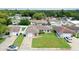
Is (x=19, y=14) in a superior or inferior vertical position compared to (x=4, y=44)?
superior

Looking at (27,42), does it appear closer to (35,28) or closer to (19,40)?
(19,40)

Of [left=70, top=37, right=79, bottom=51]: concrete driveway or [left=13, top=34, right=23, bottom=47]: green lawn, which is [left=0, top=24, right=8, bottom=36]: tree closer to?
[left=13, top=34, right=23, bottom=47]: green lawn

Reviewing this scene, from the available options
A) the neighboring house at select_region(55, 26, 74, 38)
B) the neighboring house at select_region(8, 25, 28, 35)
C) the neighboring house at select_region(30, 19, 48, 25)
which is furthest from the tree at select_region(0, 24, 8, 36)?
the neighboring house at select_region(55, 26, 74, 38)

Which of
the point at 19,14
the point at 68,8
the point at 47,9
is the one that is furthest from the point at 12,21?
the point at 68,8

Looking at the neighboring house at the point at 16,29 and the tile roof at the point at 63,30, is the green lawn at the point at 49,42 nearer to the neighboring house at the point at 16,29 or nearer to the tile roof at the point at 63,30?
the tile roof at the point at 63,30
